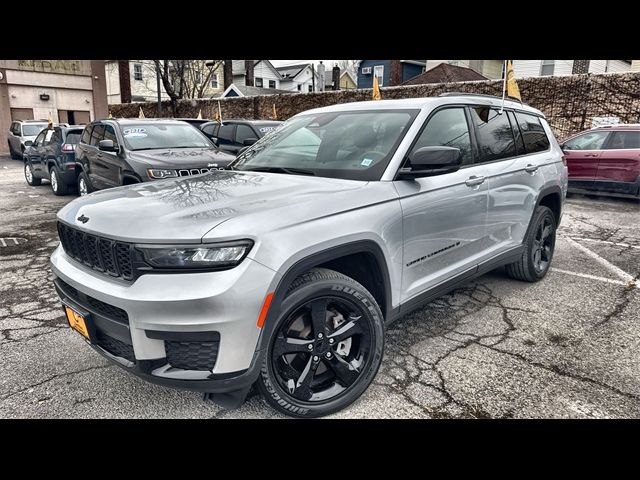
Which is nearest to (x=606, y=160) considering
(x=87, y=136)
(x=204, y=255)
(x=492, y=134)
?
(x=492, y=134)

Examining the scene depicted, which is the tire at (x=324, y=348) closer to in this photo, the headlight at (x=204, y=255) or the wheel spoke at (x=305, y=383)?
the wheel spoke at (x=305, y=383)

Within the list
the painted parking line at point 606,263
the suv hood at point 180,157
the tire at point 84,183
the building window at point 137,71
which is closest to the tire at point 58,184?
the tire at point 84,183

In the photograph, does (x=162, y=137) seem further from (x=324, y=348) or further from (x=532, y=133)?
(x=324, y=348)

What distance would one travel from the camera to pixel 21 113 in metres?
25.2

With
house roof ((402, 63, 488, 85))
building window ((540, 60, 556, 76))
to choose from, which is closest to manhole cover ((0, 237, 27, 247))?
house roof ((402, 63, 488, 85))

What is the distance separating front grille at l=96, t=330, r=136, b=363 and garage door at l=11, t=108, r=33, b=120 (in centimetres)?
2825

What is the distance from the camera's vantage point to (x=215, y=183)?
3.10m

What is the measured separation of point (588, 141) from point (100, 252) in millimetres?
10768

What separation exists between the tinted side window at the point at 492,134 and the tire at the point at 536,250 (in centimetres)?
83

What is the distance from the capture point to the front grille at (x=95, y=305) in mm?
2262

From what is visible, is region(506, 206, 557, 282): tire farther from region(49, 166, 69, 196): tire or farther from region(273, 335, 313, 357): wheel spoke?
region(49, 166, 69, 196): tire

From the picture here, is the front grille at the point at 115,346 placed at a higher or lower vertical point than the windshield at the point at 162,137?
lower
